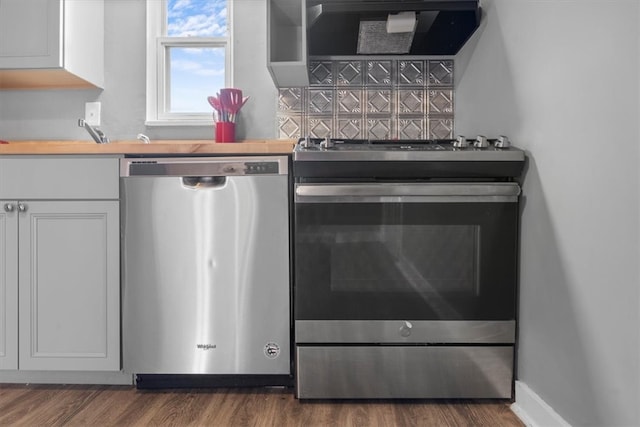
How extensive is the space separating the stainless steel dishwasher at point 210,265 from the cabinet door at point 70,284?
0.27 feet

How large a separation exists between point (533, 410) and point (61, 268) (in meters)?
1.65

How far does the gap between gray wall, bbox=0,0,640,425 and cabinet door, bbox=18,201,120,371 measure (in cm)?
141

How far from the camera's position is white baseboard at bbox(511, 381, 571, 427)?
1354mm

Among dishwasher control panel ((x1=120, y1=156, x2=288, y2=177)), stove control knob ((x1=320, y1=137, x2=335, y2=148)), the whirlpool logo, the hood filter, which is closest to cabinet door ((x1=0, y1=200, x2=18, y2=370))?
dishwasher control panel ((x1=120, y1=156, x2=288, y2=177))

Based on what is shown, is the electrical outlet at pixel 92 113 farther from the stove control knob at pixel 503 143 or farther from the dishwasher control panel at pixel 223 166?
the stove control knob at pixel 503 143

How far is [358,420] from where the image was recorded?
149 centimetres

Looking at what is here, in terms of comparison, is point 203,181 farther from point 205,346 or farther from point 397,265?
point 397,265

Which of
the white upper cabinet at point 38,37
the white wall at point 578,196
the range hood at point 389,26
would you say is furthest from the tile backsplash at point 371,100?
the white upper cabinet at point 38,37

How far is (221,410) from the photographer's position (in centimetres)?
156

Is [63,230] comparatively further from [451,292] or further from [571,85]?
[571,85]

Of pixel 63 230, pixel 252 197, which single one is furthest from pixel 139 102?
pixel 252 197

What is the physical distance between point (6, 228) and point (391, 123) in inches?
65.4

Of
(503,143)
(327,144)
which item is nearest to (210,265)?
(327,144)

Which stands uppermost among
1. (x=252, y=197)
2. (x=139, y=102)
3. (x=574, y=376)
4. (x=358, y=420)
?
(x=139, y=102)
